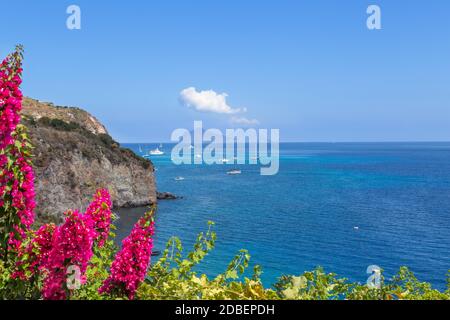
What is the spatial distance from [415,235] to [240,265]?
62.6 metres

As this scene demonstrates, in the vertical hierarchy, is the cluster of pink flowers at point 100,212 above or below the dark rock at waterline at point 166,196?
above

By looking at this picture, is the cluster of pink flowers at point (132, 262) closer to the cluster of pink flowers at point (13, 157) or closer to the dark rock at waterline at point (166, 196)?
the cluster of pink flowers at point (13, 157)

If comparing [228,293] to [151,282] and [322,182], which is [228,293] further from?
[322,182]

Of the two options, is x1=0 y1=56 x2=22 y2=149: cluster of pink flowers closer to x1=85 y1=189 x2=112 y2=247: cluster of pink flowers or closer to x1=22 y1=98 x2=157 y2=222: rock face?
→ x1=85 y1=189 x2=112 y2=247: cluster of pink flowers

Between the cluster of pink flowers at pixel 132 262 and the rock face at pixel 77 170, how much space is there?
4958cm

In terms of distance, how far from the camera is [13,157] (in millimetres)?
5043

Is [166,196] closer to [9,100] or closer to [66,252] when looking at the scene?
[9,100]

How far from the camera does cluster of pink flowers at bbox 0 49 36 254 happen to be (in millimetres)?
4930

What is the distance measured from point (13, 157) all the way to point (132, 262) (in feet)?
6.29

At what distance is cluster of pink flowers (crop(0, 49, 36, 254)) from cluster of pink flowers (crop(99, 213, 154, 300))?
4.52 feet

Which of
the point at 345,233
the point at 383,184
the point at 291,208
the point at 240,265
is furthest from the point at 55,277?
the point at 383,184

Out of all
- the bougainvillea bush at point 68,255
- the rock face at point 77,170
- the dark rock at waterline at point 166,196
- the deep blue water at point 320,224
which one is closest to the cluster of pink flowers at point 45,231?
the bougainvillea bush at point 68,255

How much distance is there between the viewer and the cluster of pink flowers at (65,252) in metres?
4.52

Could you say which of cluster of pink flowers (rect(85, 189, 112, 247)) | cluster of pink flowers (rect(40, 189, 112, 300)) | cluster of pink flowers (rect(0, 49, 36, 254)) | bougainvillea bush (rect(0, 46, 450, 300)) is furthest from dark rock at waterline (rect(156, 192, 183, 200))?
cluster of pink flowers (rect(40, 189, 112, 300))
